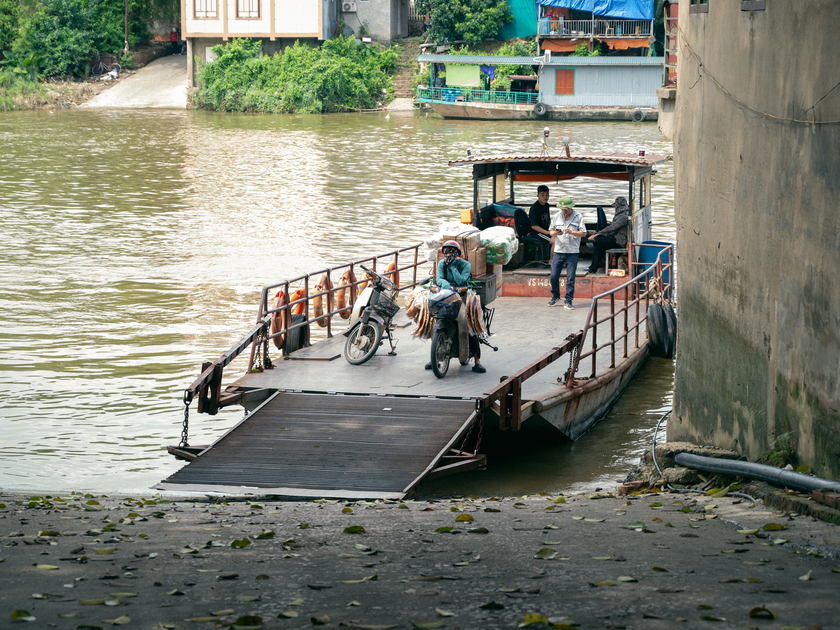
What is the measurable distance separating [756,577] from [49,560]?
13.9ft

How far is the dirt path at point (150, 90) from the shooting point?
62219 millimetres

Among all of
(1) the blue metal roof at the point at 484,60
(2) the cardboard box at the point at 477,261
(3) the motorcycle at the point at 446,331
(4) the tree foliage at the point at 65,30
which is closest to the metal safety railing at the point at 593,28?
(1) the blue metal roof at the point at 484,60

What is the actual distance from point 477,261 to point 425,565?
23.3 ft

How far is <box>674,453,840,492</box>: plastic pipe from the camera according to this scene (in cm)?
688

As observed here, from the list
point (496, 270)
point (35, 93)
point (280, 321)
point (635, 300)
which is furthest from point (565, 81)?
point (280, 321)

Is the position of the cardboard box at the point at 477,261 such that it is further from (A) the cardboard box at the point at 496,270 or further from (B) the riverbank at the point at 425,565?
(B) the riverbank at the point at 425,565

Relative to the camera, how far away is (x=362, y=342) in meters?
11.9

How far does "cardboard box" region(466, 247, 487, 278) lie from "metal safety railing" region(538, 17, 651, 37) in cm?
4857

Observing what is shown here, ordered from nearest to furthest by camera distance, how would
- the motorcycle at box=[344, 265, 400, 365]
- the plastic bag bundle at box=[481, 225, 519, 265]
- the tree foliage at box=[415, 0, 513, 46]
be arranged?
the motorcycle at box=[344, 265, 400, 365] < the plastic bag bundle at box=[481, 225, 519, 265] < the tree foliage at box=[415, 0, 513, 46]

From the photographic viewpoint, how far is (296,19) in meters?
62.4

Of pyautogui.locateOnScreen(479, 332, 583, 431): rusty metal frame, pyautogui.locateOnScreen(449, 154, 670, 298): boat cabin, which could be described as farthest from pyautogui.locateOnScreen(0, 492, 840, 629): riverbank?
pyautogui.locateOnScreen(449, 154, 670, 298): boat cabin

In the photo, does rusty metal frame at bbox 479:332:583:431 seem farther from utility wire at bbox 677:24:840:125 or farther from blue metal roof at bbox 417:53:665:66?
blue metal roof at bbox 417:53:665:66

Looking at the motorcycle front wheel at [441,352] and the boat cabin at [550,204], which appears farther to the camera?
the boat cabin at [550,204]

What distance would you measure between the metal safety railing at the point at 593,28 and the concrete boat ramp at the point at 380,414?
161 ft
